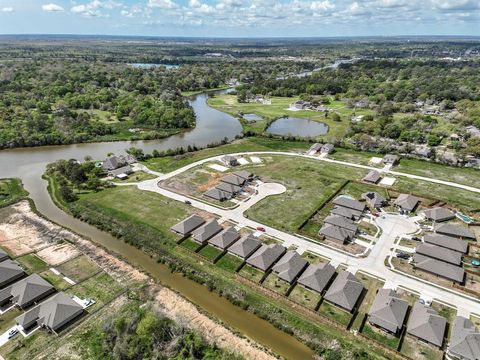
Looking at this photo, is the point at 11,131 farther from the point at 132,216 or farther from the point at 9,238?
the point at 132,216

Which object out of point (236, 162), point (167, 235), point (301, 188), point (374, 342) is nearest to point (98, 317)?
point (167, 235)

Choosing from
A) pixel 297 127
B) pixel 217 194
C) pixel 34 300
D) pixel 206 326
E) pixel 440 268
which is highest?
pixel 217 194

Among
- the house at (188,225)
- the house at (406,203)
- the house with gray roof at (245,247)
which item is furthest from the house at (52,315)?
the house at (406,203)

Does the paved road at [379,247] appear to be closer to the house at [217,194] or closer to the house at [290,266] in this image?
the house at [217,194]

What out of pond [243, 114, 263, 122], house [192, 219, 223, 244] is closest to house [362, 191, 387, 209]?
house [192, 219, 223, 244]

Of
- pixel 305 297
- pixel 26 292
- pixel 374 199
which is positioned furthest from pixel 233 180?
pixel 26 292

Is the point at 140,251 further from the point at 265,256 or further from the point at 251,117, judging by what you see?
the point at 251,117

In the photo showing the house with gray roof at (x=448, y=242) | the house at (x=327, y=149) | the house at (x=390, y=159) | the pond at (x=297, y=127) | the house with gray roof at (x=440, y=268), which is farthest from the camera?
the pond at (x=297, y=127)
